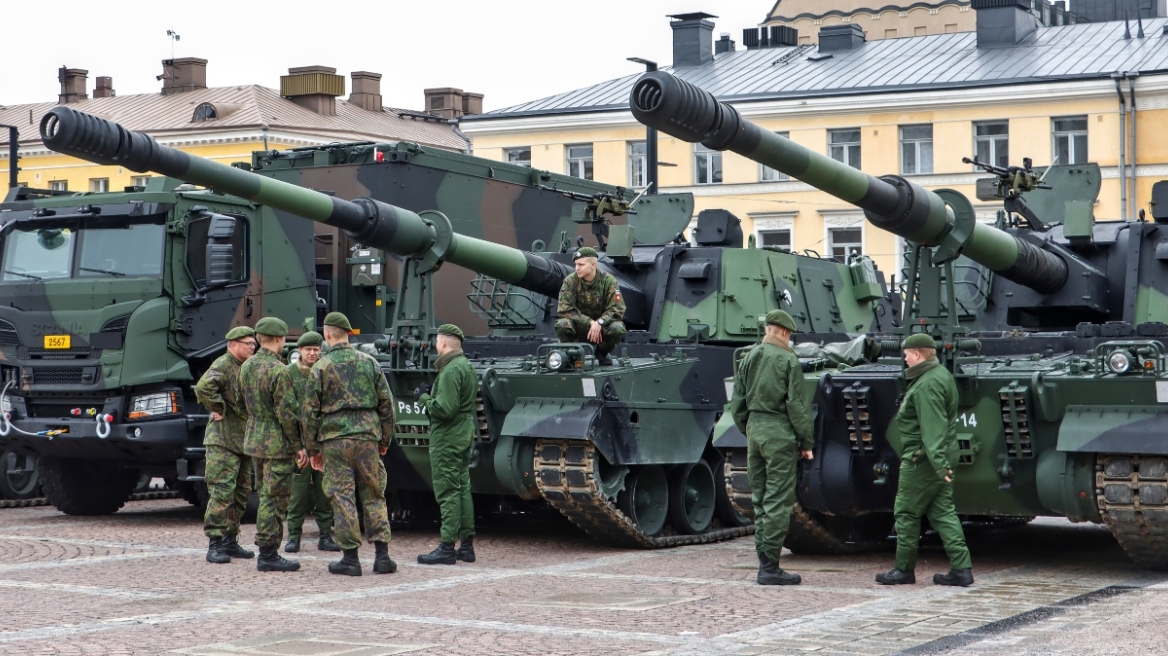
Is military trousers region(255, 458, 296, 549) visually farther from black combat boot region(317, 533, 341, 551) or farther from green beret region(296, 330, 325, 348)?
black combat boot region(317, 533, 341, 551)

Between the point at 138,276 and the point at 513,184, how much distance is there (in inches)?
208

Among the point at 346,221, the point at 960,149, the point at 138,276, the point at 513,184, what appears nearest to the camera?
the point at 346,221

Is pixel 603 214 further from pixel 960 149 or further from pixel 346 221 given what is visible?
pixel 960 149

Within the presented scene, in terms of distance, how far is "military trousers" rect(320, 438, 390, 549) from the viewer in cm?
1140

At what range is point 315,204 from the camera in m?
12.3

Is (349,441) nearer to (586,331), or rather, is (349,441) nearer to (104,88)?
(586,331)

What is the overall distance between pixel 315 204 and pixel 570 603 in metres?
3.69

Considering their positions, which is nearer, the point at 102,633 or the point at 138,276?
the point at 102,633

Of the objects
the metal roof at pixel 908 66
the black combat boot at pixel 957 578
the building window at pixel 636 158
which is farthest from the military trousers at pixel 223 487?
the building window at pixel 636 158

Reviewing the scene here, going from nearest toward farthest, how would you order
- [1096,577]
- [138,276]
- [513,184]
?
[1096,577] → [138,276] → [513,184]

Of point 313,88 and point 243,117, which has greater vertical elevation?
point 313,88

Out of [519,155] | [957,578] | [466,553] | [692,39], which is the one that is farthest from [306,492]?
[692,39]

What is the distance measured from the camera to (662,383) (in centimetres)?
1363

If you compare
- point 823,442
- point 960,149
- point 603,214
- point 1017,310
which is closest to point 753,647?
point 823,442
